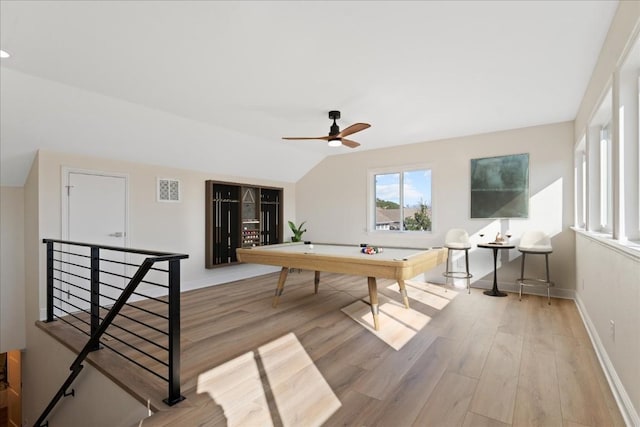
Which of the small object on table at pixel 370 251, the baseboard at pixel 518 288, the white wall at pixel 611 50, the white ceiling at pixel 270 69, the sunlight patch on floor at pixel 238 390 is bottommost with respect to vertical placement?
the sunlight patch on floor at pixel 238 390

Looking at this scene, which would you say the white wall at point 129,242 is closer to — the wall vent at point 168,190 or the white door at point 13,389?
the wall vent at point 168,190

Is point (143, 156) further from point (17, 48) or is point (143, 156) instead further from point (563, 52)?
point (563, 52)

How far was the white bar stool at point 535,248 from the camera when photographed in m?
4.29

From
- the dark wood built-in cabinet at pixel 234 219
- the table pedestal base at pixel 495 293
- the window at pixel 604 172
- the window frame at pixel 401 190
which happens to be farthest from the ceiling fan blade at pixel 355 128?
the table pedestal base at pixel 495 293

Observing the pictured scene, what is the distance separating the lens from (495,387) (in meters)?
2.21

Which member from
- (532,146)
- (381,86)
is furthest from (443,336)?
(532,146)

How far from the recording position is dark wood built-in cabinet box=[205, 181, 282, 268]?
5672 millimetres

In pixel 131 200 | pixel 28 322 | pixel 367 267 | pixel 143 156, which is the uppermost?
pixel 143 156

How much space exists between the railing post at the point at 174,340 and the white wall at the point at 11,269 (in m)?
3.49

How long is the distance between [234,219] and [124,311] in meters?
2.43

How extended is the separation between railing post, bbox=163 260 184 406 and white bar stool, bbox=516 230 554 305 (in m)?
4.35

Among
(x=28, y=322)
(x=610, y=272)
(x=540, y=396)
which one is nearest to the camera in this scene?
(x=540, y=396)

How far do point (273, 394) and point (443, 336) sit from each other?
1.80m

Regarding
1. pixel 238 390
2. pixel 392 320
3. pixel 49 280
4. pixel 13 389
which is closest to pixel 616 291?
pixel 392 320
